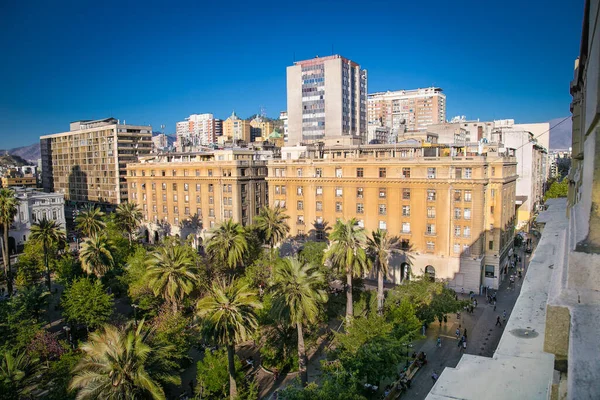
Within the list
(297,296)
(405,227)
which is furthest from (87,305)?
(405,227)

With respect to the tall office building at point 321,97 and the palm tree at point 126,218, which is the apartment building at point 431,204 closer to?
the palm tree at point 126,218

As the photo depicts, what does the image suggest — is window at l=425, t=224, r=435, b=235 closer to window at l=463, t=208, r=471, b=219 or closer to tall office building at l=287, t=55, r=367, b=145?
window at l=463, t=208, r=471, b=219

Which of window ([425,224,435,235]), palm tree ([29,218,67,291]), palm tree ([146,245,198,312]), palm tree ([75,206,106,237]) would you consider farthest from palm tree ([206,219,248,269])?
window ([425,224,435,235])

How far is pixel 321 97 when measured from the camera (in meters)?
118

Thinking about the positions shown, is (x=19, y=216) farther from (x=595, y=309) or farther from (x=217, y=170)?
(x=595, y=309)

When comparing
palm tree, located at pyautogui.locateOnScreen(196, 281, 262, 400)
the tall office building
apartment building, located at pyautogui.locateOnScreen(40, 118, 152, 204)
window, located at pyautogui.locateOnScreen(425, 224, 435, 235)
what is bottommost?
palm tree, located at pyautogui.locateOnScreen(196, 281, 262, 400)

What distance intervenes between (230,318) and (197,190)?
5540 cm

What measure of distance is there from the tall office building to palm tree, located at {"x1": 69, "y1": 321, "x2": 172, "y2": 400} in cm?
9469

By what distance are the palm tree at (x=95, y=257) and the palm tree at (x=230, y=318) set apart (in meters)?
26.2

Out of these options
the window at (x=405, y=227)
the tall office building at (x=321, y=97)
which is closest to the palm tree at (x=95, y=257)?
the window at (x=405, y=227)

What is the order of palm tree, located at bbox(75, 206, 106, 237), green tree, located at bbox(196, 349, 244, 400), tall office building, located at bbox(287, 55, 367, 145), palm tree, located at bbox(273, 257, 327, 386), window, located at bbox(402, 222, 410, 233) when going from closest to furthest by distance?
1. green tree, located at bbox(196, 349, 244, 400)
2. palm tree, located at bbox(273, 257, 327, 386)
3. palm tree, located at bbox(75, 206, 106, 237)
4. window, located at bbox(402, 222, 410, 233)
5. tall office building, located at bbox(287, 55, 367, 145)

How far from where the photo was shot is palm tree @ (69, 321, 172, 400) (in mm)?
21672

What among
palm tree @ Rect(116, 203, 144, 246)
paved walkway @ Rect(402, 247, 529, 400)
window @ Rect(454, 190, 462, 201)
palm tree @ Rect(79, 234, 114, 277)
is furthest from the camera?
palm tree @ Rect(116, 203, 144, 246)

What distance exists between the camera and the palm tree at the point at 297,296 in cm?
3050
